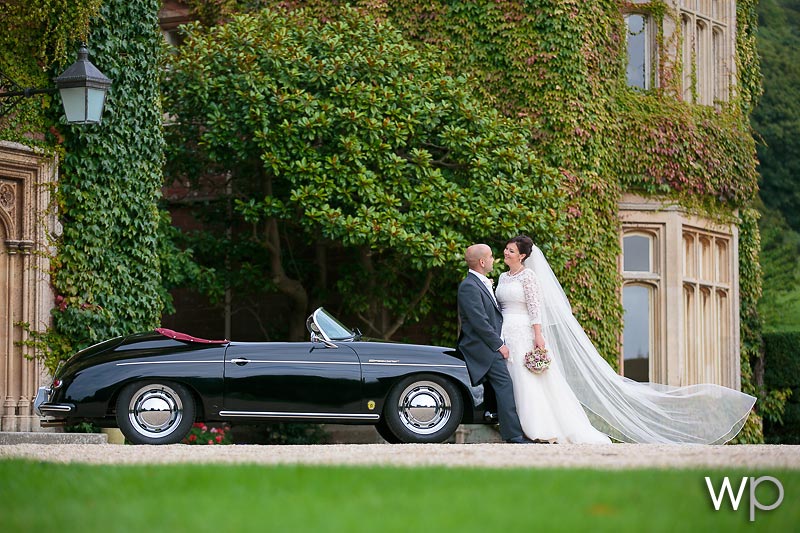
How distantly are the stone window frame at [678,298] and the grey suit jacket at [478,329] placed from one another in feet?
23.1

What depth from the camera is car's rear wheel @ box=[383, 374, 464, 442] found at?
34.6 ft

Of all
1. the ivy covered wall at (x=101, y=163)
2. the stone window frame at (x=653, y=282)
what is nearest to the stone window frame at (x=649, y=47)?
the stone window frame at (x=653, y=282)

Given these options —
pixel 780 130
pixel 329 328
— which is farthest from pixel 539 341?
pixel 780 130

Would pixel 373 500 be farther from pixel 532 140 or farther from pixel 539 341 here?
pixel 532 140

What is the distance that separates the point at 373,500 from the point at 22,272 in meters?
9.07

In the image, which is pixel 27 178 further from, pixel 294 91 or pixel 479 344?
pixel 479 344

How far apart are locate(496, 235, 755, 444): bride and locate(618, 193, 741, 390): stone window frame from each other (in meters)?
5.26

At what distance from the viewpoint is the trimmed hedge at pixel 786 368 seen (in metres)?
20.8

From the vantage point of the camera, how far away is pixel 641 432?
12141mm

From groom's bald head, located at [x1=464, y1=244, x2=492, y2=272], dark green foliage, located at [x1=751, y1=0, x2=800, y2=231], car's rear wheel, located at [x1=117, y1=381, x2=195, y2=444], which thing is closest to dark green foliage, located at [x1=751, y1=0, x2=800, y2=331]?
dark green foliage, located at [x1=751, y1=0, x2=800, y2=231]

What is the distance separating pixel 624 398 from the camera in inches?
481

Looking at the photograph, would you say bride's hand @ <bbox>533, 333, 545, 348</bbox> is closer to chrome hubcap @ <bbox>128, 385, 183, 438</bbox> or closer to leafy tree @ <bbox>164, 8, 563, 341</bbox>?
chrome hubcap @ <bbox>128, 385, 183, 438</bbox>

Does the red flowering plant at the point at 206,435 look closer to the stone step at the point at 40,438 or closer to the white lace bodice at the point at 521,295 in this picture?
the stone step at the point at 40,438

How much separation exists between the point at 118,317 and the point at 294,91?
11.3 feet
